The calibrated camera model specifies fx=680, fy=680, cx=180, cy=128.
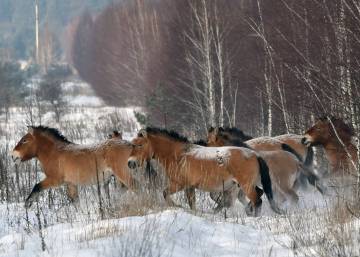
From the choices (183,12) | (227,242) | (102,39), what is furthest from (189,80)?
(102,39)

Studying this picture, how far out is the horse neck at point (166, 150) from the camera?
998 cm

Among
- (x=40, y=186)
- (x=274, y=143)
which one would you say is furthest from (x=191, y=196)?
(x=274, y=143)

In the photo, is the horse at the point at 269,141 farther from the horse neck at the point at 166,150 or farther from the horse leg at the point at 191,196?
the horse leg at the point at 191,196

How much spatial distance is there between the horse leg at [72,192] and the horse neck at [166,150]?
1.71 meters

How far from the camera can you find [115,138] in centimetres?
1136

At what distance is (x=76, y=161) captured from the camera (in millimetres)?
11078

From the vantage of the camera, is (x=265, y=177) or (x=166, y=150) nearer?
(x=265, y=177)

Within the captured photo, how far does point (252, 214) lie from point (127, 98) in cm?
3667

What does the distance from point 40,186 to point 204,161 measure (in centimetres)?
284

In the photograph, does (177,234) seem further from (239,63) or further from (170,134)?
(239,63)

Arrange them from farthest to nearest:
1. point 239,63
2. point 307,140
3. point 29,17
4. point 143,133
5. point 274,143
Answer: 1. point 29,17
2. point 239,63
3. point 307,140
4. point 274,143
5. point 143,133

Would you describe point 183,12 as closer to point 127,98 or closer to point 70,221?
point 70,221

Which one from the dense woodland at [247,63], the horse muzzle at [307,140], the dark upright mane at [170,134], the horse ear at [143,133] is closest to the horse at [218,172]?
the dark upright mane at [170,134]

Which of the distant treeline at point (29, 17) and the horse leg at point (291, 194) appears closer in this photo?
the horse leg at point (291, 194)
